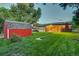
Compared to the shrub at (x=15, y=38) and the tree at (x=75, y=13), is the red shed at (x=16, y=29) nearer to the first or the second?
the shrub at (x=15, y=38)

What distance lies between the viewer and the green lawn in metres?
1.46

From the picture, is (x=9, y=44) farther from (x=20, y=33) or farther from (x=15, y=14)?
(x=15, y=14)

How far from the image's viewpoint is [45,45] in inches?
57.9

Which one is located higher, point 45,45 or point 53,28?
point 53,28

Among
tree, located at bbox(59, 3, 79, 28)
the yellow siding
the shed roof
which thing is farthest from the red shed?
tree, located at bbox(59, 3, 79, 28)

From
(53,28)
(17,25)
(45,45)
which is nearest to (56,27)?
(53,28)

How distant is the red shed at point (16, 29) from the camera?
1.48 metres

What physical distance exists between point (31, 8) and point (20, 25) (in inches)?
5.7

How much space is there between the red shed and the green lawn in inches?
1.5

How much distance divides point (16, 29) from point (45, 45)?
0.24m

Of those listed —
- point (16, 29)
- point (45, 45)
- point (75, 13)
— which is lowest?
point (45, 45)

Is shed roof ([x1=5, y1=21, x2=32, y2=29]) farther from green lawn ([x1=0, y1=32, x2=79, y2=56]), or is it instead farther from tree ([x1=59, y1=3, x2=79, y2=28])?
tree ([x1=59, y1=3, x2=79, y2=28])

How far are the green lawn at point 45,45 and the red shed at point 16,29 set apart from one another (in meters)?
0.04

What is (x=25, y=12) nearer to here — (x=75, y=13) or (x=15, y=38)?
(x=15, y=38)
